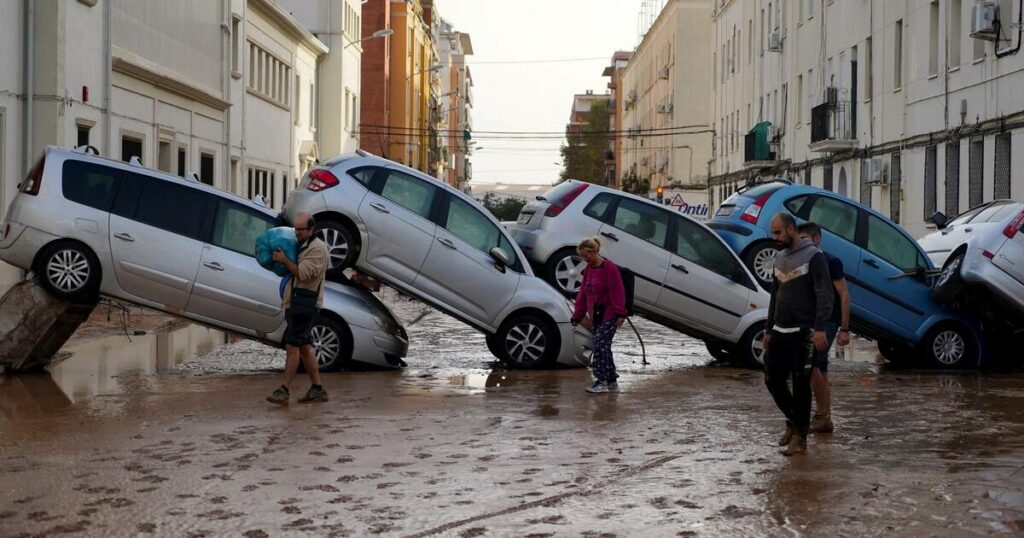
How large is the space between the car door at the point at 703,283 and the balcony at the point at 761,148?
109 feet

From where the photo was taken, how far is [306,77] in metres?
53.4

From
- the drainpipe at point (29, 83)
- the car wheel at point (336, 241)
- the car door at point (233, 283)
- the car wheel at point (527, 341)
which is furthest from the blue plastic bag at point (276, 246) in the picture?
the drainpipe at point (29, 83)

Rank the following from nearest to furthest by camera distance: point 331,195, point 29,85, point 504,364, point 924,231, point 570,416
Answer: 1. point 570,416
2. point 331,195
3. point 504,364
4. point 29,85
5. point 924,231

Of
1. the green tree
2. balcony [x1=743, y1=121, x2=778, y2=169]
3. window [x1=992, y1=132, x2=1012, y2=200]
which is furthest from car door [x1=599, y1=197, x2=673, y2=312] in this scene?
the green tree

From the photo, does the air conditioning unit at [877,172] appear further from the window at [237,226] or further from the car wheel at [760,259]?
the window at [237,226]

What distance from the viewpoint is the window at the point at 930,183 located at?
3162 cm

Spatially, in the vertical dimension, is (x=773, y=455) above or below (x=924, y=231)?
below

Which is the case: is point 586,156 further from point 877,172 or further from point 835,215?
point 835,215

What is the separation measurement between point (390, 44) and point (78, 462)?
76542mm

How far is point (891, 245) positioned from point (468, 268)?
5.45 metres

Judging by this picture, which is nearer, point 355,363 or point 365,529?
point 365,529

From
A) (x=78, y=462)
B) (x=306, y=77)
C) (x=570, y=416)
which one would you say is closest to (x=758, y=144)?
(x=306, y=77)

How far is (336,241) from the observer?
49.9 feet

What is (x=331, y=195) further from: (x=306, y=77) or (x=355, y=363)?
(x=306, y=77)
